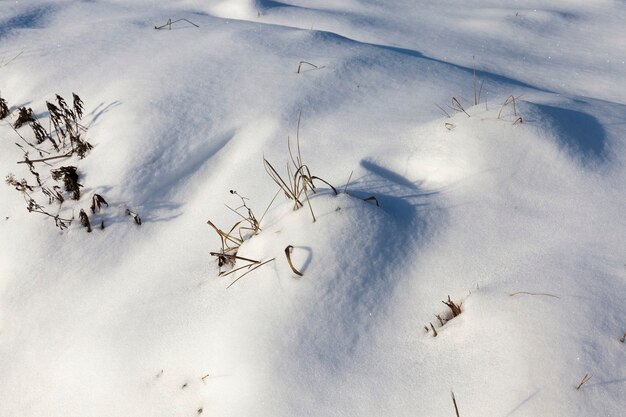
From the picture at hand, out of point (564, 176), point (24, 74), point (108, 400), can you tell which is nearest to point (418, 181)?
point (564, 176)

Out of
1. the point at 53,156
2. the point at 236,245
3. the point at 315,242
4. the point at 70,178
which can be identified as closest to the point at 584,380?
the point at 315,242

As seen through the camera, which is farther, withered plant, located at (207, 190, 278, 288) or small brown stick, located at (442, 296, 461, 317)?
withered plant, located at (207, 190, 278, 288)

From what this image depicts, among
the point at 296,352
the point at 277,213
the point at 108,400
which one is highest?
the point at 277,213

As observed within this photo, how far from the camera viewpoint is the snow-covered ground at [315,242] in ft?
4.35

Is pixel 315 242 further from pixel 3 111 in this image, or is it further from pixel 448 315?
pixel 3 111

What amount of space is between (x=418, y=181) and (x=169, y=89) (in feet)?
4.59

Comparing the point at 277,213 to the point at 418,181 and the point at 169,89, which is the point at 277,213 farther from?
the point at 169,89

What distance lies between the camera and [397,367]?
4.45ft

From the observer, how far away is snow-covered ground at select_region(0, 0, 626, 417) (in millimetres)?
1327

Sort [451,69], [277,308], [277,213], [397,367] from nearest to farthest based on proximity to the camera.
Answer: [397,367] < [277,308] < [277,213] < [451,69]

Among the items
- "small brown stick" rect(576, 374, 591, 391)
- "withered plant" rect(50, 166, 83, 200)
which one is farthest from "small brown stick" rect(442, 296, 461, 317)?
"withered plant" rect(50, 166, 83, 200)

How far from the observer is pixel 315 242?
62.8 inches

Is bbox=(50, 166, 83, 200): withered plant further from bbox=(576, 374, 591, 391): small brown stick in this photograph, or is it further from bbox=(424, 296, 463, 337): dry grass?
bbox=(576, 374, 591, 391): small brown stick

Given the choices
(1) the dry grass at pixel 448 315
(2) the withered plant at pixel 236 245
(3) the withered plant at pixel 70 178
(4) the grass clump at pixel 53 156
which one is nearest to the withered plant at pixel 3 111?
(4) the grass clump at pixel 53 156
